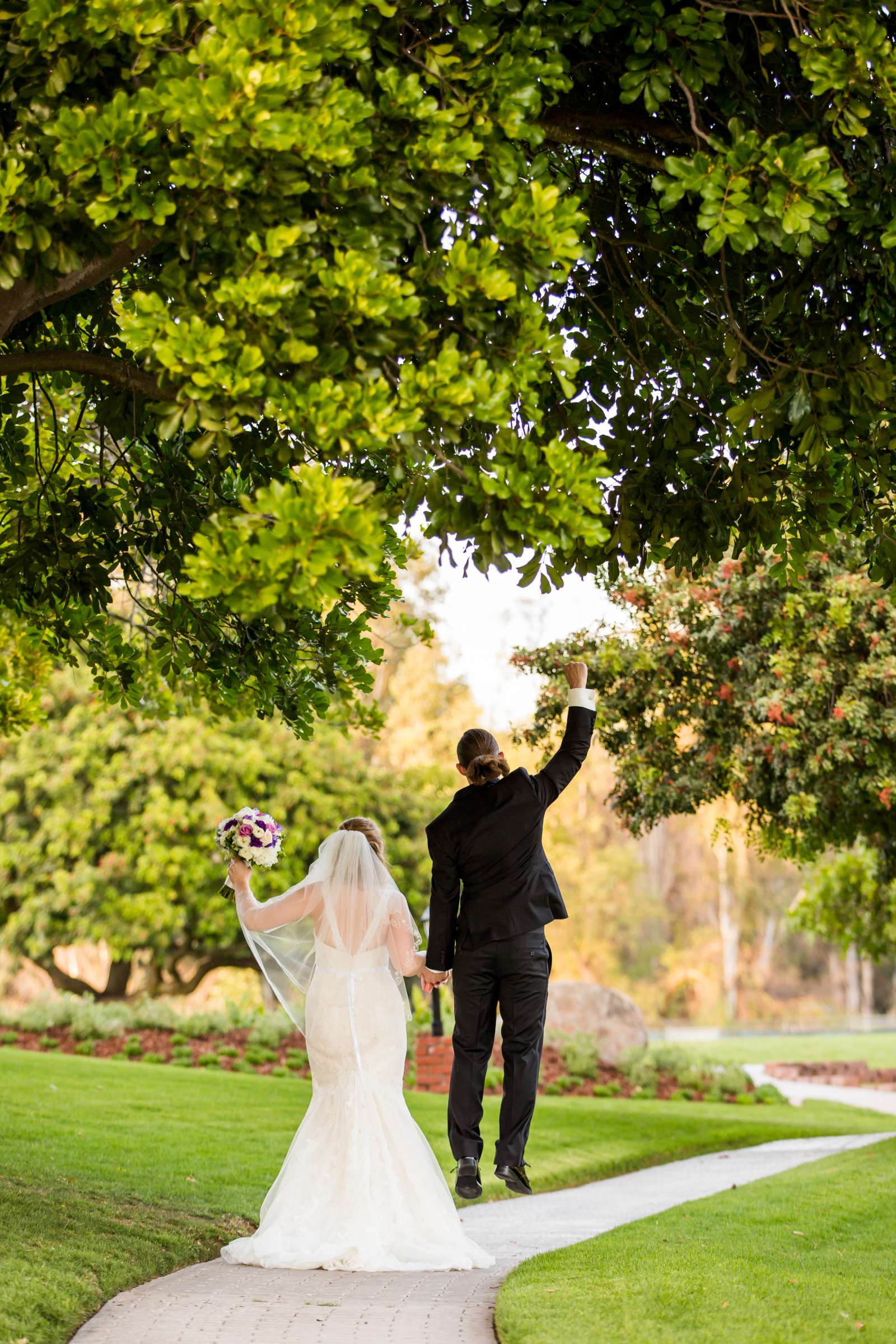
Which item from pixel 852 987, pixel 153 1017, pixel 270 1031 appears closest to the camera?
pixel 270 1031

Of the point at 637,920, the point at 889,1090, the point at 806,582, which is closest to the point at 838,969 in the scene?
the point at 637,920

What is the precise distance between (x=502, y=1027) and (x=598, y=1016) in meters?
17.1

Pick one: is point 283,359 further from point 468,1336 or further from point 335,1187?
point 335,1187

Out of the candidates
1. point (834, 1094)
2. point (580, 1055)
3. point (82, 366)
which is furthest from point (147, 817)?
point (82, 366)

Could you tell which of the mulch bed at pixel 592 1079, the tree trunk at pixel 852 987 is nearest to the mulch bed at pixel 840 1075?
the mulch bed at pixel 592 1079

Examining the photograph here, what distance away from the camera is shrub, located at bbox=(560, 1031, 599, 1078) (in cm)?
2167

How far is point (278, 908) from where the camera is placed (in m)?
8.51

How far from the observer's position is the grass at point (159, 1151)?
23.2ft

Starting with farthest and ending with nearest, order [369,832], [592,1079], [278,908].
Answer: [592,1079] → [369,832] → [278,908]

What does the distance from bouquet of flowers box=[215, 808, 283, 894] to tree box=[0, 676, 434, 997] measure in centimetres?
1414

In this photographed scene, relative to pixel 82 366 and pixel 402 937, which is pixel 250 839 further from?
pixel 82 366

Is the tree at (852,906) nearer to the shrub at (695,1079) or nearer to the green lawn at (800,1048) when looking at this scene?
the shrub at (695,1079)

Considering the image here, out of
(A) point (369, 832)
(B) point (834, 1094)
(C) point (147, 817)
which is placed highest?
(C) point (147, 817)

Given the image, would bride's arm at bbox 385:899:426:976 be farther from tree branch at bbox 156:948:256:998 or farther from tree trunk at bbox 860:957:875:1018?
tree trunk at bbox 860:957:875:1018
